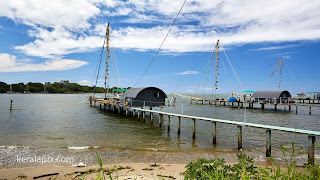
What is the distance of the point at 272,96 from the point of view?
4850cm

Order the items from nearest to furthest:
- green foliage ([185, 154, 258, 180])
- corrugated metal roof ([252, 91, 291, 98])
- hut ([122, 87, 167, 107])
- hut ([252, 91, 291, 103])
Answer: green foliage ([185, 154, 258, 180]), hut ([122, 87, 167, 107]), hut ([252, 91, 291, 103]), corrugated metal roof ([252, 91, 291, 98])

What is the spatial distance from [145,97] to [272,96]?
33.9 meters

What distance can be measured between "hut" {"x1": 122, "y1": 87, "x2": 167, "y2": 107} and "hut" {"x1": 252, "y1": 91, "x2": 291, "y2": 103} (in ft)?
93.2

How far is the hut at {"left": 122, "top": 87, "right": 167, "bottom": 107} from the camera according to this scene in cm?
3288

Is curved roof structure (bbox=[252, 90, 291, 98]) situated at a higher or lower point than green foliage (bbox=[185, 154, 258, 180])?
higher

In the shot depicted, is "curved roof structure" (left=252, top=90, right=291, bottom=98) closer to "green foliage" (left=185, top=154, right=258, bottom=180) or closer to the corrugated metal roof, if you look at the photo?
the corrugated metal roof

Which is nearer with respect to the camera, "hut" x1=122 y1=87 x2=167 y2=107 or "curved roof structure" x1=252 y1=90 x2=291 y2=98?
"hut" x1=122 y1=87 x2=167 y2=107

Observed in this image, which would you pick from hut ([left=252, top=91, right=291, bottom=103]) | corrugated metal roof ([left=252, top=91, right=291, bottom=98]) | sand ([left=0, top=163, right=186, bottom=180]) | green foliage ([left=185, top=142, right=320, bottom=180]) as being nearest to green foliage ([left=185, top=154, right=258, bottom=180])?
green foliage ([left=185, top=142, right=320, bottom=180])

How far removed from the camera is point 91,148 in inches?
569

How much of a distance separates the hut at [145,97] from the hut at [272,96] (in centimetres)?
2842

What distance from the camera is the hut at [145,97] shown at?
1294 inches

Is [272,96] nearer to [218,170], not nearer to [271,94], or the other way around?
[271,94]

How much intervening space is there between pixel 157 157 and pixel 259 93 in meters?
48.3

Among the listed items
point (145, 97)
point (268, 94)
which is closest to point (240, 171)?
point (145, 97)
